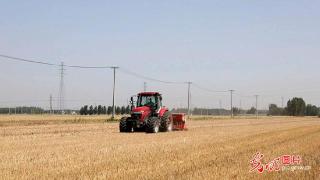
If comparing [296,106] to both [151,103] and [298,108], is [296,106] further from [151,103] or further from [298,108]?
[151,103]

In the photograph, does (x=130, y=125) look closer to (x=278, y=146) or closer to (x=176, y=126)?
(x=176, y=126)

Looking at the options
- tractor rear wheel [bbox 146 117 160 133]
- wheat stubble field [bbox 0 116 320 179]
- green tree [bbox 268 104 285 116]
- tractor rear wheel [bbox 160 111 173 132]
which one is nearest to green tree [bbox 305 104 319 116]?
green tree [bbox 268 104 285 116]

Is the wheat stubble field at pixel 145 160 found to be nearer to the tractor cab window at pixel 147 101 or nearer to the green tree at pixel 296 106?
the tractor cab window at pixel 147 101

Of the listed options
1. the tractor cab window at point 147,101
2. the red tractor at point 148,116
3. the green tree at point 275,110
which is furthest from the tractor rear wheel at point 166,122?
the green tree at point 275,110

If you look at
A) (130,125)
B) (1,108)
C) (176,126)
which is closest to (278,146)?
(130,125)

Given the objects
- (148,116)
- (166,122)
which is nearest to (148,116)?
(148,116)

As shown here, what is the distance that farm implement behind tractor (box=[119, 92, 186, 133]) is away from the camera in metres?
28.5

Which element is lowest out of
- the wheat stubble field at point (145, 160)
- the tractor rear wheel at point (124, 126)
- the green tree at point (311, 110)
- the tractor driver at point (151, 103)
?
the wheat stubble field at point (145, 160)

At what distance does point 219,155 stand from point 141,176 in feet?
16.1

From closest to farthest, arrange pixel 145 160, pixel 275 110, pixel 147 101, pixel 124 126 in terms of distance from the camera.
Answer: pixel 145 160, pixel 124 126, pixel 147 101, pixel 275 110

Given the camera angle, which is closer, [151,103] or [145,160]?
[145,160]

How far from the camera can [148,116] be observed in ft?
95.3

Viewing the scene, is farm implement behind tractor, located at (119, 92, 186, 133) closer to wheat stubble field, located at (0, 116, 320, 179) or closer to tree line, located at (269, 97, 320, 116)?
wheat stubble field, located at (0, 116, 320, 179)

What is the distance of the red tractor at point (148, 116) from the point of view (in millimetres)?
28531
